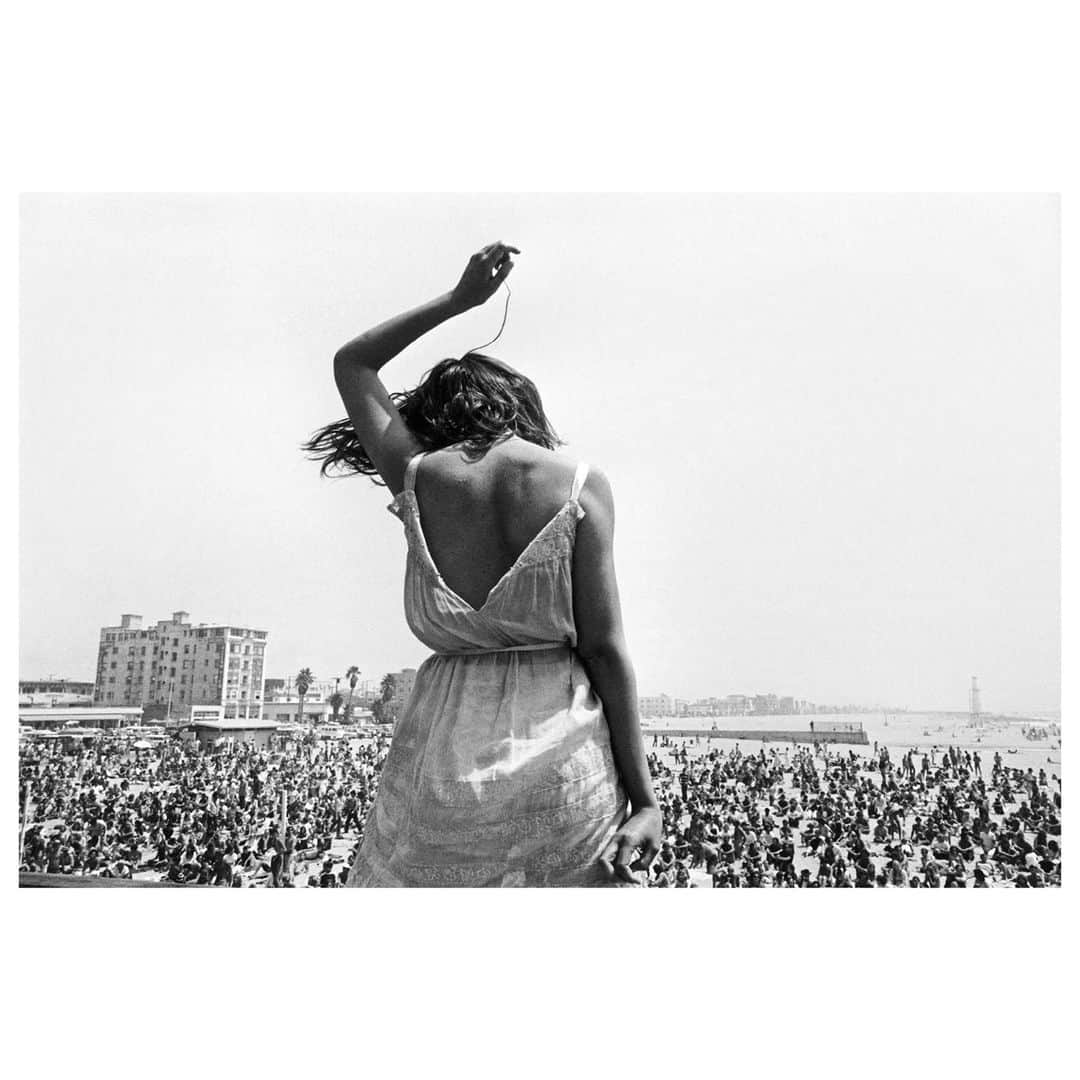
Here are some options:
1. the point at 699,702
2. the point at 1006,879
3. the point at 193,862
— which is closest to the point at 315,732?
the point at 193,862

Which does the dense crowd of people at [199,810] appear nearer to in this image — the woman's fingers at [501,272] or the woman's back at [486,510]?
the woman's back at [486,510]

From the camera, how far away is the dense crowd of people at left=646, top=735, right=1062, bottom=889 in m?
4.13

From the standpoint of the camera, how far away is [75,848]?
4305mm

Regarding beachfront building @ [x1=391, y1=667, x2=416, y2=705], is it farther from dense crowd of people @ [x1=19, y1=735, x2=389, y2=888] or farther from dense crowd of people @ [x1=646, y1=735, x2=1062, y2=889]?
dense crowd of people @ [x1=646, y1=735, x2=1062, y2=889]

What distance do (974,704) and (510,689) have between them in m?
3.29

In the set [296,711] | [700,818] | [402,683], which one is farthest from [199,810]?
[700,818]

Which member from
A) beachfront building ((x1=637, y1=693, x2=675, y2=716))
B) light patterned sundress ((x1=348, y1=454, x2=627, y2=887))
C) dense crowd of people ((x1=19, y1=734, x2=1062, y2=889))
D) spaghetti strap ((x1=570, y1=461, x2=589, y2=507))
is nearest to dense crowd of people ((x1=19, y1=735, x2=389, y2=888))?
dense crowd of people ((x1=19, y1=734, x2=1062, y2=889))

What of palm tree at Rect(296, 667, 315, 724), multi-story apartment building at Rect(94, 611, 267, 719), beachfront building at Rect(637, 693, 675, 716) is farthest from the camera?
palm tree at Rect(296, 667, 315, 724)

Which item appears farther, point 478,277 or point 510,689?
point 478,277

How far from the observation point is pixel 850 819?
15.3ft

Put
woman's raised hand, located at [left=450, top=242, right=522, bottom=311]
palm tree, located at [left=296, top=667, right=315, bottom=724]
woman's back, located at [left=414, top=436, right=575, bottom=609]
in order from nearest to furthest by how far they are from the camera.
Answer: woman's back, located at [left=414, top=436, right=575, bottom=609] → woman's raised hand, located at [left=450, top=242, right=522, bottom=311] → palm tree, located at [left=296, top=667, right=315, bottom=724]

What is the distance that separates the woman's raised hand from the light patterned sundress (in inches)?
18.2

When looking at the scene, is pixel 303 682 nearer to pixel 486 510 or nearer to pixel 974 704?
pixel 974 704

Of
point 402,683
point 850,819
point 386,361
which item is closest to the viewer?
point 386,361
